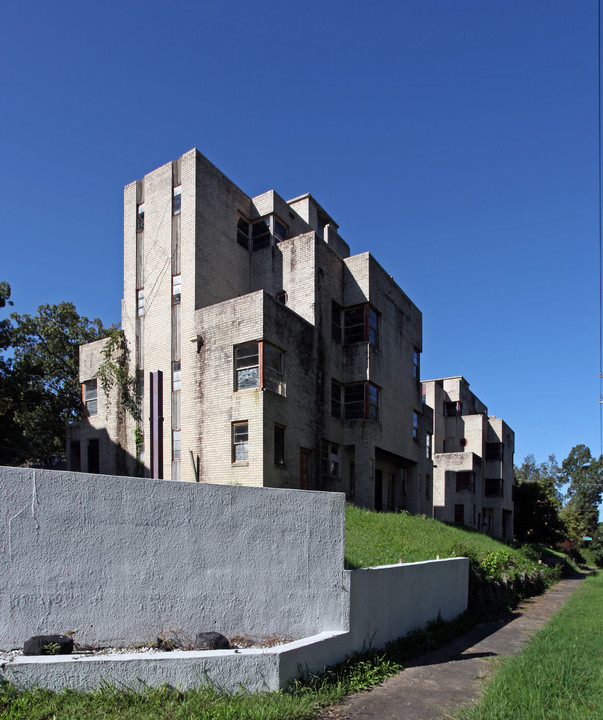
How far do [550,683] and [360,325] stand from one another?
15.6m

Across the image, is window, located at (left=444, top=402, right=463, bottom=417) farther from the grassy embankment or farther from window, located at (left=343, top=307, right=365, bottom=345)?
the grassy embankment

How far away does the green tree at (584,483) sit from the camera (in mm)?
79750

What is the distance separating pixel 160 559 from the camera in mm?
6980

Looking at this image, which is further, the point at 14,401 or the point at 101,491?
the point at 14,401

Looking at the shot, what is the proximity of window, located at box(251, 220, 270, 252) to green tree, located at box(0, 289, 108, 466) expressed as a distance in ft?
37.1

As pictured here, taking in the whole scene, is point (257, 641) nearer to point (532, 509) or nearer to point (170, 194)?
point (170, 194)

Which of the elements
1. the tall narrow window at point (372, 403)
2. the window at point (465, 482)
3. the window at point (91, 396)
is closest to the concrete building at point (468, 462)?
the window at point (465, 482)

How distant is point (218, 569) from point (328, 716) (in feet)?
7.01

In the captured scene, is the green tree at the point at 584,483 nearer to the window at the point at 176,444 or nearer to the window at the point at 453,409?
the window at the point at 453,409

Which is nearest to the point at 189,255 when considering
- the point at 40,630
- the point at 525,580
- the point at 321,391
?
the point at 321,391

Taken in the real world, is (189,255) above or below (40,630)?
above

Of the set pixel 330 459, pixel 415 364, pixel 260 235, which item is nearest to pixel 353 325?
pixel 260 235

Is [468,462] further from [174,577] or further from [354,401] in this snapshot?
[174,577]

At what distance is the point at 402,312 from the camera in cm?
2566
